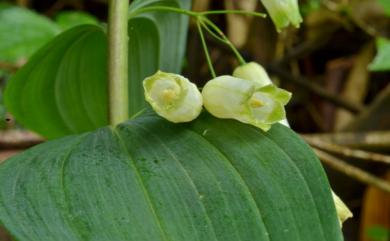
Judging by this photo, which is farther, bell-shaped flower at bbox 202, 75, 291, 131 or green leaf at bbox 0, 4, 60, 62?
green leaf at bbox 0, 4, 60, 62

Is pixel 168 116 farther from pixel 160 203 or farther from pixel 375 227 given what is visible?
pixel 375 227

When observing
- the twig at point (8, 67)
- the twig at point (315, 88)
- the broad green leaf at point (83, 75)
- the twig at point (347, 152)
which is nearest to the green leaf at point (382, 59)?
the twig at point (347, 152)

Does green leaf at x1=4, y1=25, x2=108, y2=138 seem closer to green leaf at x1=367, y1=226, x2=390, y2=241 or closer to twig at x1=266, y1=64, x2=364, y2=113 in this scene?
green leaf at x1=367, y1=226, x2=390, y2=241

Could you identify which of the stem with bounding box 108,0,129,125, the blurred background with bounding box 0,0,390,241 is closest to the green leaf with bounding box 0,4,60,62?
the blurred background with bounding box 0,0,390,241

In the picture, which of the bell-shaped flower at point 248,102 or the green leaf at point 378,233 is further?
the green leaf at point 378,233

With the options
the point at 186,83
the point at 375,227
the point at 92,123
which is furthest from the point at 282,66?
the point at 186,83

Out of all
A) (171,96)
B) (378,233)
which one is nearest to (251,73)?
(171,96)

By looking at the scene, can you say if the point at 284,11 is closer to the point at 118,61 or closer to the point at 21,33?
the point at 118,61

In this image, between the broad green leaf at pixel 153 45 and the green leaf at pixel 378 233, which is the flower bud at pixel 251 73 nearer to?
the broad green leaf at pixel 153 45
